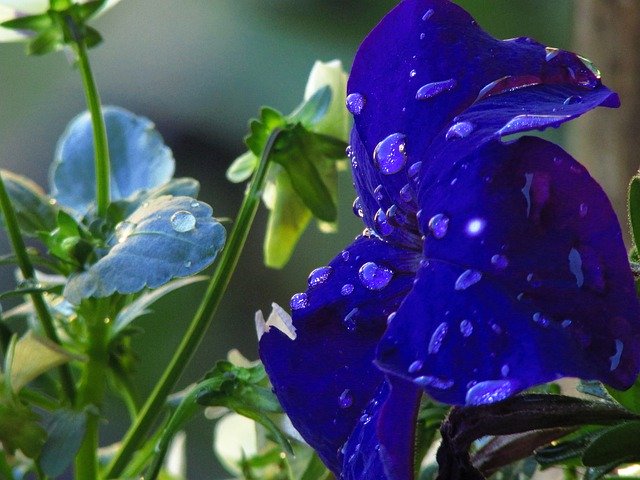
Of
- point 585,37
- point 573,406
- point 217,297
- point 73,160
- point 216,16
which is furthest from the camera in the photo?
point 216,16

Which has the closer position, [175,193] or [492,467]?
[492,467]

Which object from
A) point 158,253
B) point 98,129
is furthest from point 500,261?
point 98,129

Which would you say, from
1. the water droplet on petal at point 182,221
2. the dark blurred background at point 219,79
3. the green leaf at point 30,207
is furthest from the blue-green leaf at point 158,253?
the dark blurred background at point 219,79

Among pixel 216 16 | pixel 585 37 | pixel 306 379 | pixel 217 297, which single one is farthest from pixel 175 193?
pixel 216 16

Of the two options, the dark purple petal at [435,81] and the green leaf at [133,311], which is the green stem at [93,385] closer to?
the green leaf at [133,311]

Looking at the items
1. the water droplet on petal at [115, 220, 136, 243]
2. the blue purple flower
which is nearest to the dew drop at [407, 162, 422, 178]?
the blue purple flower

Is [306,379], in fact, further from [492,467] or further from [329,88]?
[329,88]

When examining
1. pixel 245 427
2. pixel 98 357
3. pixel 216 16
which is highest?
pixel 98 357
